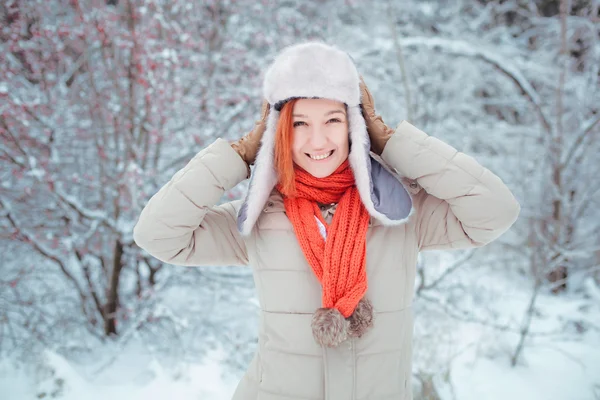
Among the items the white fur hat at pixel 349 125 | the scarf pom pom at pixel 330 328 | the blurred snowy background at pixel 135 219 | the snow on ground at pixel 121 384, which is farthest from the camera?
the blurred snowy background at pixel 135 219

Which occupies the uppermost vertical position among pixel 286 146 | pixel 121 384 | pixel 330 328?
pixel 286 146

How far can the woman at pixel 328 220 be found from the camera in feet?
4.13

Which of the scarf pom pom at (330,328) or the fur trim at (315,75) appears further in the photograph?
the fur trim at (315,75)

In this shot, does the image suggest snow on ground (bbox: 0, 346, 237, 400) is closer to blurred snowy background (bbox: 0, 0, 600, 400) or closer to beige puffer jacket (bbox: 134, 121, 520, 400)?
blurred snowy background (bbox: 0, 0, 600, 400)

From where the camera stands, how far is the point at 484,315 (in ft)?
13.7

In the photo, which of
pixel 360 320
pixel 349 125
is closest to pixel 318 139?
pixel 349 125

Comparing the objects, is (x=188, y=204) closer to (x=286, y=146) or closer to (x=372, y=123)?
(x=286, y=146)

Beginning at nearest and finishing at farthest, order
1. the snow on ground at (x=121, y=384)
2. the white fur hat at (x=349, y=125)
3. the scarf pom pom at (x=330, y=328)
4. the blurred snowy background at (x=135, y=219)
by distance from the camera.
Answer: the scarf pom pom at (x=330, y=328) → the white fur hat at (x=349, y=125) → the snow on ground at (x=121, y=384) → the blurred snowy background at (x=135, y=219)

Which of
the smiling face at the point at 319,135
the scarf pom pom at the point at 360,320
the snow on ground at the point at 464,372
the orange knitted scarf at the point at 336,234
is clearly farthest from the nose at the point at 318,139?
the snow on ground at the point at 464,372

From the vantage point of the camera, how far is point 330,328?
118cm

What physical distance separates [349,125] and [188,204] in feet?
1.95

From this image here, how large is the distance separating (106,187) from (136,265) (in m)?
0.76

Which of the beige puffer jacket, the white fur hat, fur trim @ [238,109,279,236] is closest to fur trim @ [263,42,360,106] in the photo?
the white fur hat

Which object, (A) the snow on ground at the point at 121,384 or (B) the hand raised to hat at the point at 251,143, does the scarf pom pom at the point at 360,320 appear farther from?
(A) the snow on ground at the point at 121,384
